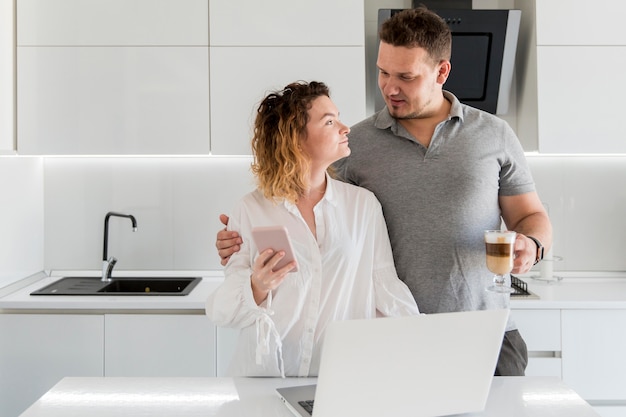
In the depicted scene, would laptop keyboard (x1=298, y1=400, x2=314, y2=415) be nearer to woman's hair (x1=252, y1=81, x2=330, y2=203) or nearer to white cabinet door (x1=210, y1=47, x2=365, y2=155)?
woman's hair (x1=252, y1=81, x2=330, y2=203)

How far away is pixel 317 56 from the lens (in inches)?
112

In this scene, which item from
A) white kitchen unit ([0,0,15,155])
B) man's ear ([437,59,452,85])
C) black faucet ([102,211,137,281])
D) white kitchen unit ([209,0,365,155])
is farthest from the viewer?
black faucet ([102,211,137,281])

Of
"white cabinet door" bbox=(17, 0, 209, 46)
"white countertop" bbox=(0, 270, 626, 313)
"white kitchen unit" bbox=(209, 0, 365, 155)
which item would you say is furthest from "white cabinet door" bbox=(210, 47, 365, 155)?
"white countertop" bbox=(0, 270, 626, 313)

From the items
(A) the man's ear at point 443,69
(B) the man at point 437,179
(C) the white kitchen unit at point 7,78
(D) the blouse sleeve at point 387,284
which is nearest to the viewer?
(D) the blouse sleeve at point 387,284

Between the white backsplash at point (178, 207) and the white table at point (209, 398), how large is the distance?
1762 millimetres

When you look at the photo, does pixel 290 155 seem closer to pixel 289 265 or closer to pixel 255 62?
pixel 289 265

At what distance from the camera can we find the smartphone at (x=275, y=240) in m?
1.33

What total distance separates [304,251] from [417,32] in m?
0.73

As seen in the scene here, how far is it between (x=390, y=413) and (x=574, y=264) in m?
2.42

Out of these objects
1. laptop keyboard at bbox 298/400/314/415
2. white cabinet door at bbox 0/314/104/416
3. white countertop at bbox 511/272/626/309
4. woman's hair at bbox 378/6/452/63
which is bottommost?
white cabinet door at bbox 0/314/104/416

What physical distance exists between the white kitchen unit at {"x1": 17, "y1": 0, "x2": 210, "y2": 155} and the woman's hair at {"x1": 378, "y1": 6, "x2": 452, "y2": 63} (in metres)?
1.23

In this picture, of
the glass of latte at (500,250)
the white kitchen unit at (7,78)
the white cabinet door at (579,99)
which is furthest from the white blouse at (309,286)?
the white kitchen unit at (7,78)

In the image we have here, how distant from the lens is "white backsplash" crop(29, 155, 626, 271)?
3.24 m

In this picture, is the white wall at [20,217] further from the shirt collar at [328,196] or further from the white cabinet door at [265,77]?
the shirt collar at [328,196]
